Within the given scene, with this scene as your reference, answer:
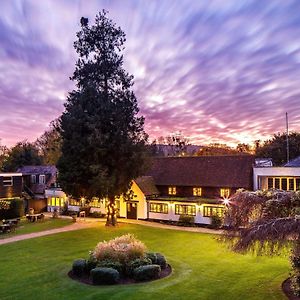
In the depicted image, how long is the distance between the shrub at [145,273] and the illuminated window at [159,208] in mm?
19954

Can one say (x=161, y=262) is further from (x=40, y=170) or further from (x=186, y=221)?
(x=40, y=170)

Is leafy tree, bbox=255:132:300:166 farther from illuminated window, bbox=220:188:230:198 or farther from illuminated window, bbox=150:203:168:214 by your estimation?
illuminated window, bbox=150:203:168:214

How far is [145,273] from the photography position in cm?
1772

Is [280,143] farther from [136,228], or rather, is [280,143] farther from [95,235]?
[95,235]

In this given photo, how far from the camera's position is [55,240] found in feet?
97.3

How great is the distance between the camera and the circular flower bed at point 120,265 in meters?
17.5

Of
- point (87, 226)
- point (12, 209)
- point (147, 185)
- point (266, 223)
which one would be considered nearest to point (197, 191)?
point (147, 185)

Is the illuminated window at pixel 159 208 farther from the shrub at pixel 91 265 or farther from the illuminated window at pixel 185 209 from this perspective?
the shrub at pixel 91 265

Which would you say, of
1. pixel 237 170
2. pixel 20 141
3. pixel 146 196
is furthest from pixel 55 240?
pixel 20 141

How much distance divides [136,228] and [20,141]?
42058 millimetres

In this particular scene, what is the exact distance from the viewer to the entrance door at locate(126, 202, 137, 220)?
40.1 meters

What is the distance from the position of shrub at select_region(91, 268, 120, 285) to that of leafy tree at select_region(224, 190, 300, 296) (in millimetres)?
6426

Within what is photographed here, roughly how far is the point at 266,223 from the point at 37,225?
98.8ft

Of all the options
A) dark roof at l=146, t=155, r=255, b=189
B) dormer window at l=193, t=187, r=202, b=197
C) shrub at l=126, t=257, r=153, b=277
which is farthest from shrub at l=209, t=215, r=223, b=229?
shrub at l=126, t=257, r=153, b=277
